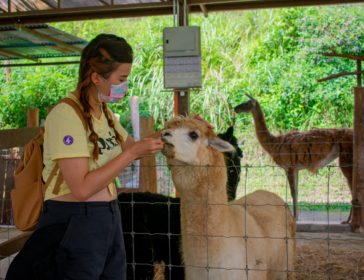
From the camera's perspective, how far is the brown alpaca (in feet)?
28.4

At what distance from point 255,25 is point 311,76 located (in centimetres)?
288

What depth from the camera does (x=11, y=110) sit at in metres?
16.1

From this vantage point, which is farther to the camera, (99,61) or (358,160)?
(358,160)

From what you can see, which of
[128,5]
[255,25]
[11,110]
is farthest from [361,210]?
A: [11,110]

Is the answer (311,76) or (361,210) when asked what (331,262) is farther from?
(311,76)

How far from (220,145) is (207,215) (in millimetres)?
450

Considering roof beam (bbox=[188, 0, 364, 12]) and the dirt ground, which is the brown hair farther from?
roof beam (bbox=[188, 0, 364, 12])

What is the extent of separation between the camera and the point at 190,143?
3234 mm

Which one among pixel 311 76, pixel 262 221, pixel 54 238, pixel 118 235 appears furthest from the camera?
pixel 311 76

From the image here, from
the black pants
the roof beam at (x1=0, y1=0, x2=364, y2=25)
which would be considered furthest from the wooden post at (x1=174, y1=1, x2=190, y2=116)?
the black pants

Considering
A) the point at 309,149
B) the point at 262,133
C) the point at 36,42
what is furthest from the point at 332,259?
the point at 36,42

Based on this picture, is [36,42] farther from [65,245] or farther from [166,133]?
[65,245]

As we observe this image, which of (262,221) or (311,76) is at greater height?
(311,76)

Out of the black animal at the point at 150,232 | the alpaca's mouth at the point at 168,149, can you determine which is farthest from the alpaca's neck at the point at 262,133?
the alpaca's mouth at the point at 168,149
